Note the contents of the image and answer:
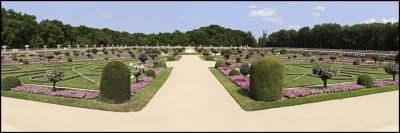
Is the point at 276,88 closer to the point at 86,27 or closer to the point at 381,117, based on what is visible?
the point at 381,117

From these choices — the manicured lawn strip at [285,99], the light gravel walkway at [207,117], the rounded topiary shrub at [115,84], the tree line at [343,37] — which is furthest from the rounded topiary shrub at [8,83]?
the tree line at [343,37]

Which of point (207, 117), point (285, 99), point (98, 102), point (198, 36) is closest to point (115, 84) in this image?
point (98, 102)

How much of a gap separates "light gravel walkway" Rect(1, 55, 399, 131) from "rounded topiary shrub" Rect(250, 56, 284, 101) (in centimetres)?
137

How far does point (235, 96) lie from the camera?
19000mm

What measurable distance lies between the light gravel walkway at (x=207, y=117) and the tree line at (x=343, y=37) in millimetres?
53210

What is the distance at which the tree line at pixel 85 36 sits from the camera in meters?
76.5

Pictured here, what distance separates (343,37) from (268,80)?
238 feet

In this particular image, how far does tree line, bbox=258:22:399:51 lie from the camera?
234 ft

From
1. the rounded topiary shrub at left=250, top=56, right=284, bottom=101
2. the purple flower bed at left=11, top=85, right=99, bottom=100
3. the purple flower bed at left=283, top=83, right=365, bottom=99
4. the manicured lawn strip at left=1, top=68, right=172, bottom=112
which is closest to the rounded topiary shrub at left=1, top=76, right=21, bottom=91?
the purple flower bed at left=11, top=85, right=99, bottom=100

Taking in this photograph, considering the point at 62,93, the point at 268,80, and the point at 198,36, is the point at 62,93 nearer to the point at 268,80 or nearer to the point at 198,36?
the point at 268,80

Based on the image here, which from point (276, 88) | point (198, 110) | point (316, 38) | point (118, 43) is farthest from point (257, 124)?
point (118, 43)

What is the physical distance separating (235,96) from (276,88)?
221cm

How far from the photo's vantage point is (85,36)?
10094 cm

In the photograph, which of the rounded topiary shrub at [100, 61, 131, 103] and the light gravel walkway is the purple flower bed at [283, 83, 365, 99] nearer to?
the light gravel walkway
